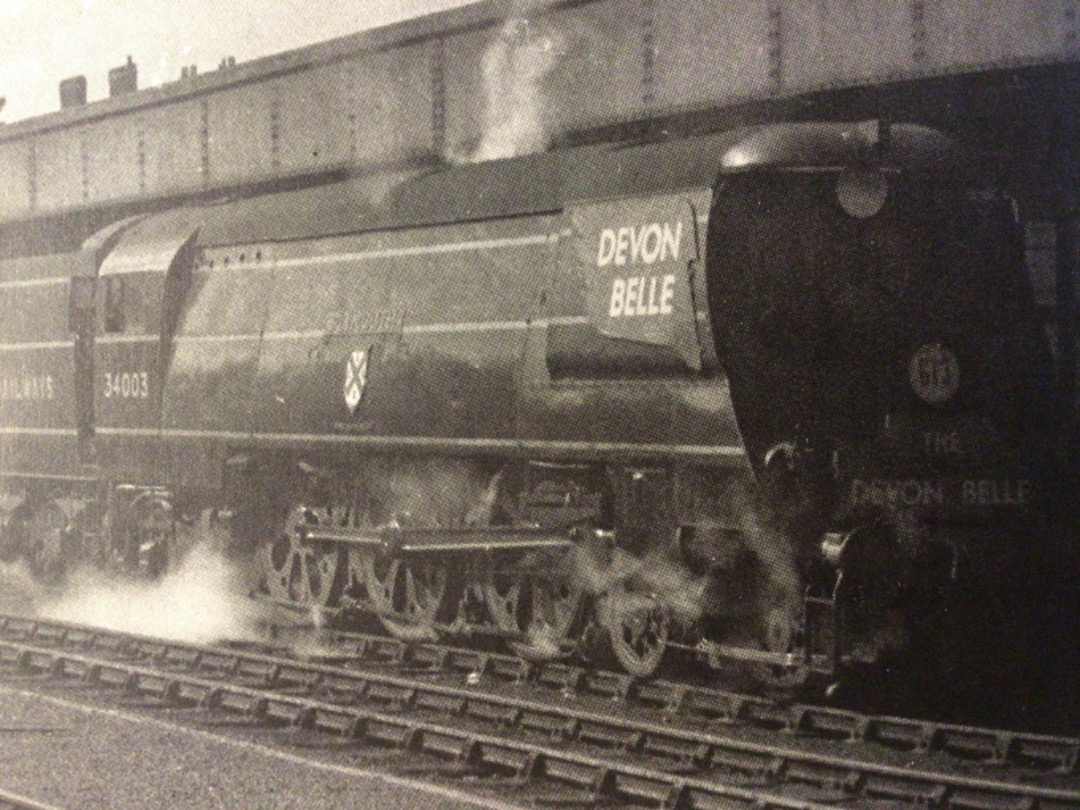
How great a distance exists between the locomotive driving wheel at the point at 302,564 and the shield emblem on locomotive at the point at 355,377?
113 cm

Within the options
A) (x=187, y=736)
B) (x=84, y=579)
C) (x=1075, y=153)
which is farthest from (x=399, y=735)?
(x=84, y=579)

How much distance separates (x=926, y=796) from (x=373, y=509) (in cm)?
635

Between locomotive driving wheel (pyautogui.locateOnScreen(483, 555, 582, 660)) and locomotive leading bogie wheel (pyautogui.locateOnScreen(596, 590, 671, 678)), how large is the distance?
0.31m

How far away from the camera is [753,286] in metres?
9.98

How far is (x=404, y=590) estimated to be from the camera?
534 inches

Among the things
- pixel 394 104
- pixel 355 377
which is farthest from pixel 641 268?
pixel 394 104

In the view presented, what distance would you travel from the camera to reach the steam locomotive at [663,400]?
9922mm

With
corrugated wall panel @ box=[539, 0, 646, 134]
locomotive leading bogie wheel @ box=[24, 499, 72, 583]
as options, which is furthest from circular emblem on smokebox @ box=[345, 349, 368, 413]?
locomotive leading bogie wheel @ box=[24, 499, 72, 583]

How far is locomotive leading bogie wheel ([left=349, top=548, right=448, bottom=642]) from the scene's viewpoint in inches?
512

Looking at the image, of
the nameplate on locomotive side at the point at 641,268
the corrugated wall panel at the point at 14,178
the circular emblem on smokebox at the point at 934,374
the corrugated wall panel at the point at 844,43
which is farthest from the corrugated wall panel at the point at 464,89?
the corrugated wall panel at the point at 14,178

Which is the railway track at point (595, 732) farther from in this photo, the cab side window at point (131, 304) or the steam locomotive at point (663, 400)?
the cab side window at point (131, 304)

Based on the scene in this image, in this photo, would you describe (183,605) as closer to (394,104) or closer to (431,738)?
(394,104)

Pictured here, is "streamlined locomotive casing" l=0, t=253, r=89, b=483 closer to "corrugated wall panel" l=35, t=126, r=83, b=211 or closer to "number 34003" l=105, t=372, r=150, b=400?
"number 34003" l=105, t=372, r=150, b=400

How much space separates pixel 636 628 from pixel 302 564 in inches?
164
